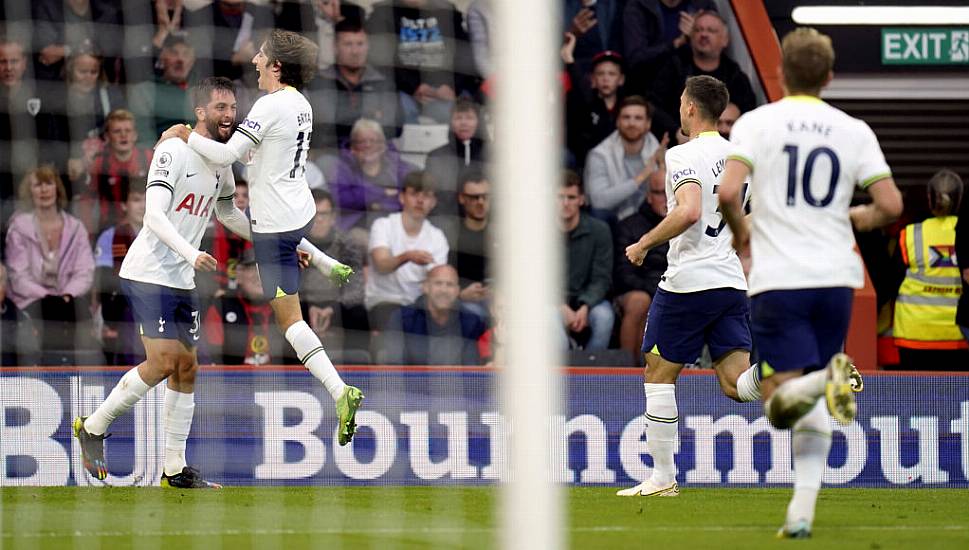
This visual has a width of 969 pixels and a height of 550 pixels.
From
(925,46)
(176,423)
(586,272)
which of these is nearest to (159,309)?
(176,423)

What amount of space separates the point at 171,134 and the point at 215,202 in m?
0.47

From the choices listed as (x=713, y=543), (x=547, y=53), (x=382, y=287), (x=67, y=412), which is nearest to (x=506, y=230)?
(x=547, y=53)

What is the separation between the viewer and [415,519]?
7.20m

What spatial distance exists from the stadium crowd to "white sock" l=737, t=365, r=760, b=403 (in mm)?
2098

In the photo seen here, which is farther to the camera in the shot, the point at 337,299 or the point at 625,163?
the point at 625,163

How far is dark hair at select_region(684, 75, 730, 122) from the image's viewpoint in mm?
7566

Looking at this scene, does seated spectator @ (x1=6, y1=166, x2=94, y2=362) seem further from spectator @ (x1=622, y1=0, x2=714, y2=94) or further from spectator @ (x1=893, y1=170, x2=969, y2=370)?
spectator @ (x1=893, y1=170, x2=969, y2=370)

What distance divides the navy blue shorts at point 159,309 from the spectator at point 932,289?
5390 mm

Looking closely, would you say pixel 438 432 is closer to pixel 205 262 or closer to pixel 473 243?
pixel 473 243

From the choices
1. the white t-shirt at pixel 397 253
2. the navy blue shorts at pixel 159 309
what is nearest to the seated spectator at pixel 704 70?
the white t-shirt at pixel 397 253

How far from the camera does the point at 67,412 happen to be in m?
9.68

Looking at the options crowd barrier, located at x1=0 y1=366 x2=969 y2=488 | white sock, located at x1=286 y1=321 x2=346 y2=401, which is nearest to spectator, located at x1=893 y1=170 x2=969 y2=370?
crowd barrier, located at x1=0 y1=366 x2=969 y2=488

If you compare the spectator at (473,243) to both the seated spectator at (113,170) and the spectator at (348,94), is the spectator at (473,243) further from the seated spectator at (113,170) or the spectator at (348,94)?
the seated spectator at (113,170)

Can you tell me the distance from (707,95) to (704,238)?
0.71m
